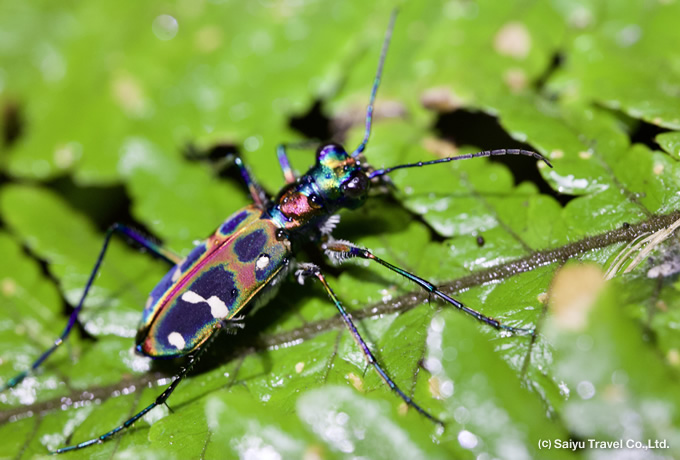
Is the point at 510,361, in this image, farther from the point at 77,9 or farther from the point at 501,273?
the point at 77,9

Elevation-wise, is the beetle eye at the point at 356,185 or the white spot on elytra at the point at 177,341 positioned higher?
the beetle eye at the point at 356,185

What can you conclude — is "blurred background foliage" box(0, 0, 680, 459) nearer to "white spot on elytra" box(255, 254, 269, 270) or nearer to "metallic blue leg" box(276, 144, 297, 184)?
"metallic blue leg" box(276, 144, 297, 184)

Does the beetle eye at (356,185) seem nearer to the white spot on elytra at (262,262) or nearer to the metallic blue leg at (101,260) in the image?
the white spot on elytra at (262,262)

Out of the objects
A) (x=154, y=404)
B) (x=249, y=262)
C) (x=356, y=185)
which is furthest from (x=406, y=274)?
(x=154, y=404)

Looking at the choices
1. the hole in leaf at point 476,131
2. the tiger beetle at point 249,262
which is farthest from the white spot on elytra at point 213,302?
the hole in leaf at point 476,131

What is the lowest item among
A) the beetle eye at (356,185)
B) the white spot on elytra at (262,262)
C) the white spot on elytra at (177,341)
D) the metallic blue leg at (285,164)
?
the white spot on elytra at (177,341)

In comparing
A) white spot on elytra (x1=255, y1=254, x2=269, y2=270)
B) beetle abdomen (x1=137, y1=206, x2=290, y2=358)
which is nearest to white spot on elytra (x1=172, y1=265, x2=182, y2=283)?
beetle abdomen (x1=137, y1=206, x2=290, y2=358)
